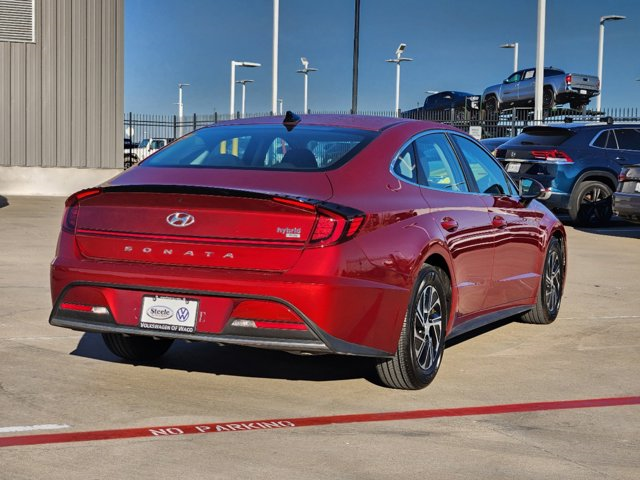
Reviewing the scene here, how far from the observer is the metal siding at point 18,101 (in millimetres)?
25453

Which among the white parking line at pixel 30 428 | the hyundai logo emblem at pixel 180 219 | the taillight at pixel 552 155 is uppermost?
the taillight at pixel 552 155

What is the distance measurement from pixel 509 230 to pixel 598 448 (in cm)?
284

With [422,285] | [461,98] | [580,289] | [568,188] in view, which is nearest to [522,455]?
[422,285]

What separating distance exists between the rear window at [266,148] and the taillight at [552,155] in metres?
13.0

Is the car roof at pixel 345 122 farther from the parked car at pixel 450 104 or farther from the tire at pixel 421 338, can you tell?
the parked car at pixel 450 104

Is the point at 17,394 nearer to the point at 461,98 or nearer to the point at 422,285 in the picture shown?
the point at 422,285

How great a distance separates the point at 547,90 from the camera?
37.5 metres

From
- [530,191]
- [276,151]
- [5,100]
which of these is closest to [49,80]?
[5,100]

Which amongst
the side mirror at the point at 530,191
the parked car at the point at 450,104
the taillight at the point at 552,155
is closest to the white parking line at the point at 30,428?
the side mirror at the point at 530,191

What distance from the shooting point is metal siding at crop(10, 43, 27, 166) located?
83.5 ft

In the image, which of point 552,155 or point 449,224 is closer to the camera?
point 449,224

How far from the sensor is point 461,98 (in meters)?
42.3

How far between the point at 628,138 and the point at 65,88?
13128 millimetres

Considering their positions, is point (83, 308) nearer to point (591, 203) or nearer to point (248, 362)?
point (248, 362)
